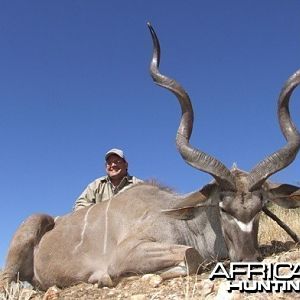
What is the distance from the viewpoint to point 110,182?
788 centimetres

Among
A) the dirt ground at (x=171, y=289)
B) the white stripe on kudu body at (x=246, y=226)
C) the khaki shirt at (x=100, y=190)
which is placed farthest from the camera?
the khaki shirt at (x=100, y=190)

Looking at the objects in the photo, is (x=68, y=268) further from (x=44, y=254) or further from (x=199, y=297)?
(x=199, y=297)

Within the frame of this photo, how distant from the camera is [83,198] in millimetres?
7793

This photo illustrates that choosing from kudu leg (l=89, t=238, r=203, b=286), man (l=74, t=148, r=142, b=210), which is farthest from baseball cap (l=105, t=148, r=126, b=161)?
kudu leg (l=89, t=238, r=203, b=286)

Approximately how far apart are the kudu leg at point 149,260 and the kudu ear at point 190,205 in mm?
352

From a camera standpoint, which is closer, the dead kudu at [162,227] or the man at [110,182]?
the dead kudu at [162,227]

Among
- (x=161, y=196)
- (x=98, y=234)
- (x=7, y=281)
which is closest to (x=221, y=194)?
(x=161, y=196)

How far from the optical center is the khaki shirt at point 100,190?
778 centimetres

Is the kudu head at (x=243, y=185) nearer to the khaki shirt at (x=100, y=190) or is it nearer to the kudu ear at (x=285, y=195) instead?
the kudu ear at (x=285, y=195)

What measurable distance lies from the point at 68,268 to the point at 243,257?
2.09 meters

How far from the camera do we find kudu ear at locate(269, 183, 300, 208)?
557 cm


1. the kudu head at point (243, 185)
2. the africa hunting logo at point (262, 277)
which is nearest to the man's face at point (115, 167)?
the kudu head at point (243, 185)

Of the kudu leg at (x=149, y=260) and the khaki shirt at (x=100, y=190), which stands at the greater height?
the khaki shirt at (x=100, y=190)

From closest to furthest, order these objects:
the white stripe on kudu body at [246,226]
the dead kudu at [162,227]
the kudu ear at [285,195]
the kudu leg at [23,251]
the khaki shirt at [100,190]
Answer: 1. the white stripe on kudu body at [246,226]
2. the dead kudu at [162,227]
3. the kudu ear at [285,195]
4. the kudu leg at [23,251]
5. the khaki shirt at [100,190]
